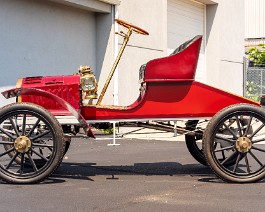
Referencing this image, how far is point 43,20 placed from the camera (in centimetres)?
1270

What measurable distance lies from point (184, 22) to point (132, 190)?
45.5 ft

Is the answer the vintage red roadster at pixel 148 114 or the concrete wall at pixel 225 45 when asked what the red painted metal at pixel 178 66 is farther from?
the concrete wall at pixel 225 45

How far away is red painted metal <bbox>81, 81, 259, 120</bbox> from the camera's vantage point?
6.33m

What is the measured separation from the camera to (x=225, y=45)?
827 inches

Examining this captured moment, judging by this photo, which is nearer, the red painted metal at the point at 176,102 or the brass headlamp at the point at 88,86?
the red painted metal at the point at 176,102

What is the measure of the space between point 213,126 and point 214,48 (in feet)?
48.1

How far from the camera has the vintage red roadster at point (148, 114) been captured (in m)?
5.97

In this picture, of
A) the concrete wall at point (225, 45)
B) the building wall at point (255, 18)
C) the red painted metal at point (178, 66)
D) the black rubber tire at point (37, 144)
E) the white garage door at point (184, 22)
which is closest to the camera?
the black rubber tire at point (37, 144)

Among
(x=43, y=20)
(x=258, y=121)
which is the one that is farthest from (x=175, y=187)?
(x=43, y=20)

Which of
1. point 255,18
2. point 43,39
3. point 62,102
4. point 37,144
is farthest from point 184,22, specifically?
point 255,18

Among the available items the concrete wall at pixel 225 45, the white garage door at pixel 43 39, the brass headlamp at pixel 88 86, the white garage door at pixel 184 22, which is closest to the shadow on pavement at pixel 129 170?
the brass headlamp at pixel 88 86

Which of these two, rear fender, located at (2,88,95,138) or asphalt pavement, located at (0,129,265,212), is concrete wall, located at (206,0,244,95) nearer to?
asphalt pavement, located at (0,129,265,212)

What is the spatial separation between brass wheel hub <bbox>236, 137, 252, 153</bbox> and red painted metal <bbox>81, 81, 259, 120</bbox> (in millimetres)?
414

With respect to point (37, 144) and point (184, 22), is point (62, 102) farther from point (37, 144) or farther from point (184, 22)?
point (184, 22)
